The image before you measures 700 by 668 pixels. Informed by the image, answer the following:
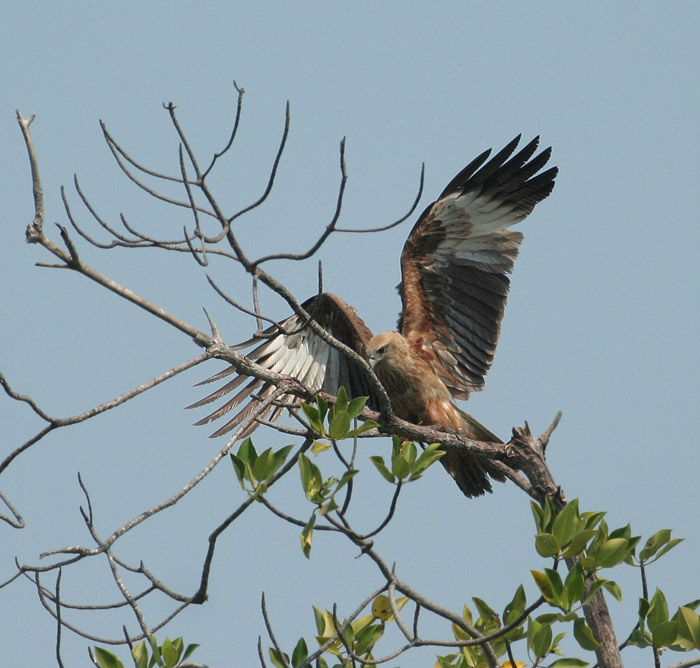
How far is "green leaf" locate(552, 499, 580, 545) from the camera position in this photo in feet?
12.5

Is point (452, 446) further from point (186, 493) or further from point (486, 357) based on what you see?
point (186, 493)

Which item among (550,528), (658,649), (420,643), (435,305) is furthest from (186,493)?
(435,305)

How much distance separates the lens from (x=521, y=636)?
Result: 4.31 meters

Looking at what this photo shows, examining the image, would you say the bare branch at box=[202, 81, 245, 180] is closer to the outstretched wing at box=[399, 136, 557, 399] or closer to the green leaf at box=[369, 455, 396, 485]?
the green leaf at box=[369, 455, 396, 485]

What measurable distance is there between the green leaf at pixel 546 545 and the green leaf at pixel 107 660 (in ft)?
5.78

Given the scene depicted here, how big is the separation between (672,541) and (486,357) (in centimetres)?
362

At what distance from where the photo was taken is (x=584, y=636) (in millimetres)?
4031

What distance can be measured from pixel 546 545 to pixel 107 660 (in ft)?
6.03

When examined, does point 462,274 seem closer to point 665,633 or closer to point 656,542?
point 656,542

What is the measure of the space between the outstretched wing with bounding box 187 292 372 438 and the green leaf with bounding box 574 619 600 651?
3810 millimetres

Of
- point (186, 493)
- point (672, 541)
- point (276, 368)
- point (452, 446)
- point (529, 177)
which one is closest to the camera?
point (186, 493)

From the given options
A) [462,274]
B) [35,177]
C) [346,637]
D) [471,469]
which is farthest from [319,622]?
[462,274]

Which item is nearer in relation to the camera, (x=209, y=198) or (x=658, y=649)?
(x=209, y=198)

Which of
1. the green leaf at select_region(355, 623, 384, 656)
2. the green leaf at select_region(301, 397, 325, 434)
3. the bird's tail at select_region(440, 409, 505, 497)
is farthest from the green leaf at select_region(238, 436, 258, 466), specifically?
the bird's tail at select_region(440, 409, 505, 497)
